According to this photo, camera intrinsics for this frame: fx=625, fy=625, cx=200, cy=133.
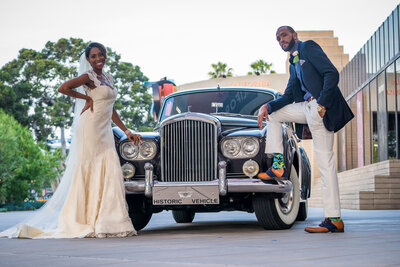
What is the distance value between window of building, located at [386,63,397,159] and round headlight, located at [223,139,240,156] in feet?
49.5

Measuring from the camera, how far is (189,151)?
6.76 m

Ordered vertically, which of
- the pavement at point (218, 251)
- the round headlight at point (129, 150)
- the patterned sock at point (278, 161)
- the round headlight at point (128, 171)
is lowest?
the pavement at point (218, 251)

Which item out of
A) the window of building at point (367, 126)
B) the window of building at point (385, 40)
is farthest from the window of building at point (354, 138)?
the window of building at point (385, 40)

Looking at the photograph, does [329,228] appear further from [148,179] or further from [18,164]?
[18,164]

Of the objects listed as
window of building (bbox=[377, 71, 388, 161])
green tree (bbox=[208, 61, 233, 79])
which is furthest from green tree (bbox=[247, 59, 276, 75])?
window of building (bbox=[377, 71, 388, 161])

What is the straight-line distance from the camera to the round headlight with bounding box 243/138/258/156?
21.8 feet

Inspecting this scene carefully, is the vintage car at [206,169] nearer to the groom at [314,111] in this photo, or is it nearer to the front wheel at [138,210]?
the front wheel at [138,210]

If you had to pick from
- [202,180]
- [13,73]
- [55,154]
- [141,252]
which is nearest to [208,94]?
[202,180]

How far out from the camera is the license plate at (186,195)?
6398mm

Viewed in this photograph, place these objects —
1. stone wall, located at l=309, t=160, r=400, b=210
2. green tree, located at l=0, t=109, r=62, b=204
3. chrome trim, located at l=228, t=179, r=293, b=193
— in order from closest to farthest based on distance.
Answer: chrome trim, located at l=228, t=179, r=293, b=193
stone wall, located at l=309, t=160, r=400, b=210
green tree, located at l=0, t=109, r=62, b=204

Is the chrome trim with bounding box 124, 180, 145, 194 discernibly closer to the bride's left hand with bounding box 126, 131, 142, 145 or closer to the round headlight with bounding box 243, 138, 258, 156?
the bride's left hand with bounding box 126, 131, 142, 145

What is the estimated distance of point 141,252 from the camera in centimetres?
456

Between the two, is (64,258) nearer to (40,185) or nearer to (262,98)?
(262,98)

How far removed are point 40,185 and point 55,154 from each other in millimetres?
6798
